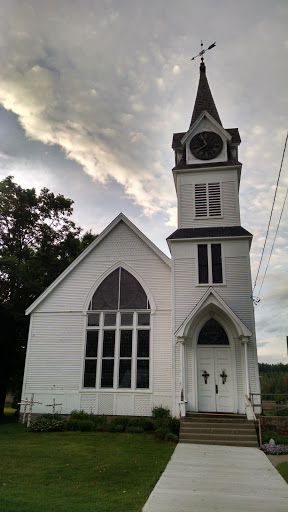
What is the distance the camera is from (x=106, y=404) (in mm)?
14633

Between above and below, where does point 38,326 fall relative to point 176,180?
below

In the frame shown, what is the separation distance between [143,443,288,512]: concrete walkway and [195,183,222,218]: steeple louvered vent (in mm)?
9492

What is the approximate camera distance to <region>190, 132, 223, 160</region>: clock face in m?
16.9

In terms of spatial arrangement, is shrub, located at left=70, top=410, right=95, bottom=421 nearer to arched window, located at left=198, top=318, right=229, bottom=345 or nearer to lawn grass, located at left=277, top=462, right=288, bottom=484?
arched window, located at left=198, top=318, right=229, bottom=345

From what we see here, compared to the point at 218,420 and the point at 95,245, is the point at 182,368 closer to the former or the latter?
the point at 218,420

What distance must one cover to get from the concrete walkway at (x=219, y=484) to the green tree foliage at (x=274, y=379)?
49418 millimetres

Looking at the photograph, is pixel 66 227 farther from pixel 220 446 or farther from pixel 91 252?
pixel 220 446

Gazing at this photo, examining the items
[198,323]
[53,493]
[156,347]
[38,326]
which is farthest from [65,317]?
[53,493]

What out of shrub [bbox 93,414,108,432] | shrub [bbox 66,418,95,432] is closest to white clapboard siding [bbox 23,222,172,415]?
shrub [bbox 93,414,108,432]

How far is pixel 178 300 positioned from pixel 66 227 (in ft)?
36.0

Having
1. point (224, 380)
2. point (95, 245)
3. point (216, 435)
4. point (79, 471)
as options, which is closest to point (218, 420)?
point (216, 435)

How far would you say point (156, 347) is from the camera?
1492cm

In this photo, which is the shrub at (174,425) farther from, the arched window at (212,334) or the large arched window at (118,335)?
the arched window at (212,334)

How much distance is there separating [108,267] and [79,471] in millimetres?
9462
